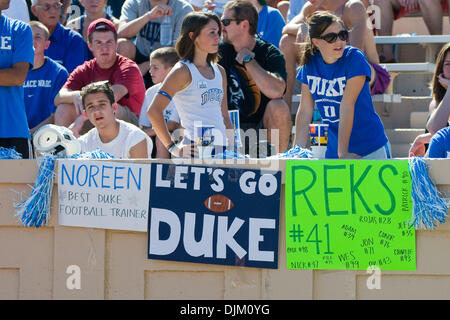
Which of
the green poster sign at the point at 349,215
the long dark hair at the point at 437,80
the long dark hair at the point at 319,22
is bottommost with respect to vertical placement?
the green poster sign at the point at 349,215

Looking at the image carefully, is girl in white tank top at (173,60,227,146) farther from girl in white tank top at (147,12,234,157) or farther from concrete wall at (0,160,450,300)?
concrete wall at (0,160,450,300)

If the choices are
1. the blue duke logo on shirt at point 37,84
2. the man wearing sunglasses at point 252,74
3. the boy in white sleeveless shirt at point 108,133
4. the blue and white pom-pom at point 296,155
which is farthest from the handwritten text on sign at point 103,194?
the blue duke logo on shirt at point 37,84

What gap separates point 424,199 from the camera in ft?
11.8

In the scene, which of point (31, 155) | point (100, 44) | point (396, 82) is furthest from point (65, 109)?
point (396, 82)

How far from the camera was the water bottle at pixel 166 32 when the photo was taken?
7355mm

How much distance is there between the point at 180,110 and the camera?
498 cm

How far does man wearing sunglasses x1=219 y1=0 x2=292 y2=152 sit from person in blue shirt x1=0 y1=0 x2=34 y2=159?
1.59 m

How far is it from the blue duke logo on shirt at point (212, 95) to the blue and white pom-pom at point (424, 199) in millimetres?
1635

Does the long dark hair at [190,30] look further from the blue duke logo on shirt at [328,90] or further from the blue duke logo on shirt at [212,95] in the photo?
the blue duke logo on shirt at [328,90]

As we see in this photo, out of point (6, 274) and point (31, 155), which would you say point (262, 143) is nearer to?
point (31, 155)

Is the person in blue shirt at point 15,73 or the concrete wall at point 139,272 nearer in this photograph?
the concrete wall at point 139,272

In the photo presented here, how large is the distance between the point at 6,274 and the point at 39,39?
3120 millimetres

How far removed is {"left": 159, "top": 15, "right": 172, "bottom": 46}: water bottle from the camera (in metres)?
7.36

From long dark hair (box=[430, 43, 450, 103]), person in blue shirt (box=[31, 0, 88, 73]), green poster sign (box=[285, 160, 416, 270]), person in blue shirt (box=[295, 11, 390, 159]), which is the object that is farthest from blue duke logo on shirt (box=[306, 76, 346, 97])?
person in blue shirt (box=[31, 0, 88, 73])
